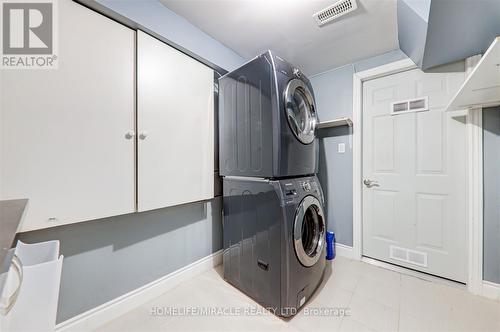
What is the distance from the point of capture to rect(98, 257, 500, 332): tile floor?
131 centimetres

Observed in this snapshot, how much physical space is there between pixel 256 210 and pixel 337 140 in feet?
5.04

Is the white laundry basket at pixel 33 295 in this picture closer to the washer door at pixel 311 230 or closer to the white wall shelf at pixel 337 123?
the washer door at pixel 311 230

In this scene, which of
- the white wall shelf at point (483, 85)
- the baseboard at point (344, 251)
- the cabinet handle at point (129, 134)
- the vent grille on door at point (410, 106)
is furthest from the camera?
the baseboard at point (344, 251)

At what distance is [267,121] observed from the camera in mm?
1390

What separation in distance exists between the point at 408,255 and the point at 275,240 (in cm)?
161

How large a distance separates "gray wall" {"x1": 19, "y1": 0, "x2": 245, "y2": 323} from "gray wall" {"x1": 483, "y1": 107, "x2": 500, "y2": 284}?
7.70 ft

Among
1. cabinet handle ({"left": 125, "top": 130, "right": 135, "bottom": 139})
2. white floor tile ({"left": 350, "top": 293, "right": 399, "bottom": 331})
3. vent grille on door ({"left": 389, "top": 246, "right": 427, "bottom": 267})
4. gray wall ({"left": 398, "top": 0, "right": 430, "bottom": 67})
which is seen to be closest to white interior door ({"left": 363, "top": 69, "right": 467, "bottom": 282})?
vent grille on door ({"left": 389, "top": 246, "right": 427, "bottom": 267})

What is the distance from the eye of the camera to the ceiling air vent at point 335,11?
1.46m

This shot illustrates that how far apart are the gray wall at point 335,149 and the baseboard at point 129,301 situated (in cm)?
162

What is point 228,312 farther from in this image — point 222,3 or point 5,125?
point 222,3

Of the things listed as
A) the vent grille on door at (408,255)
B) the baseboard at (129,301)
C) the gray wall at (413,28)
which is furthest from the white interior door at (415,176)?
the baseboard at (129,301)

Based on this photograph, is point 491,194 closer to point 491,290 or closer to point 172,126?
point 491,290

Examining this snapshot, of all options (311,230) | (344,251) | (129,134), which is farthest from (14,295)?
(344,251)

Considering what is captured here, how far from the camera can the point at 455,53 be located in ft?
5.30
